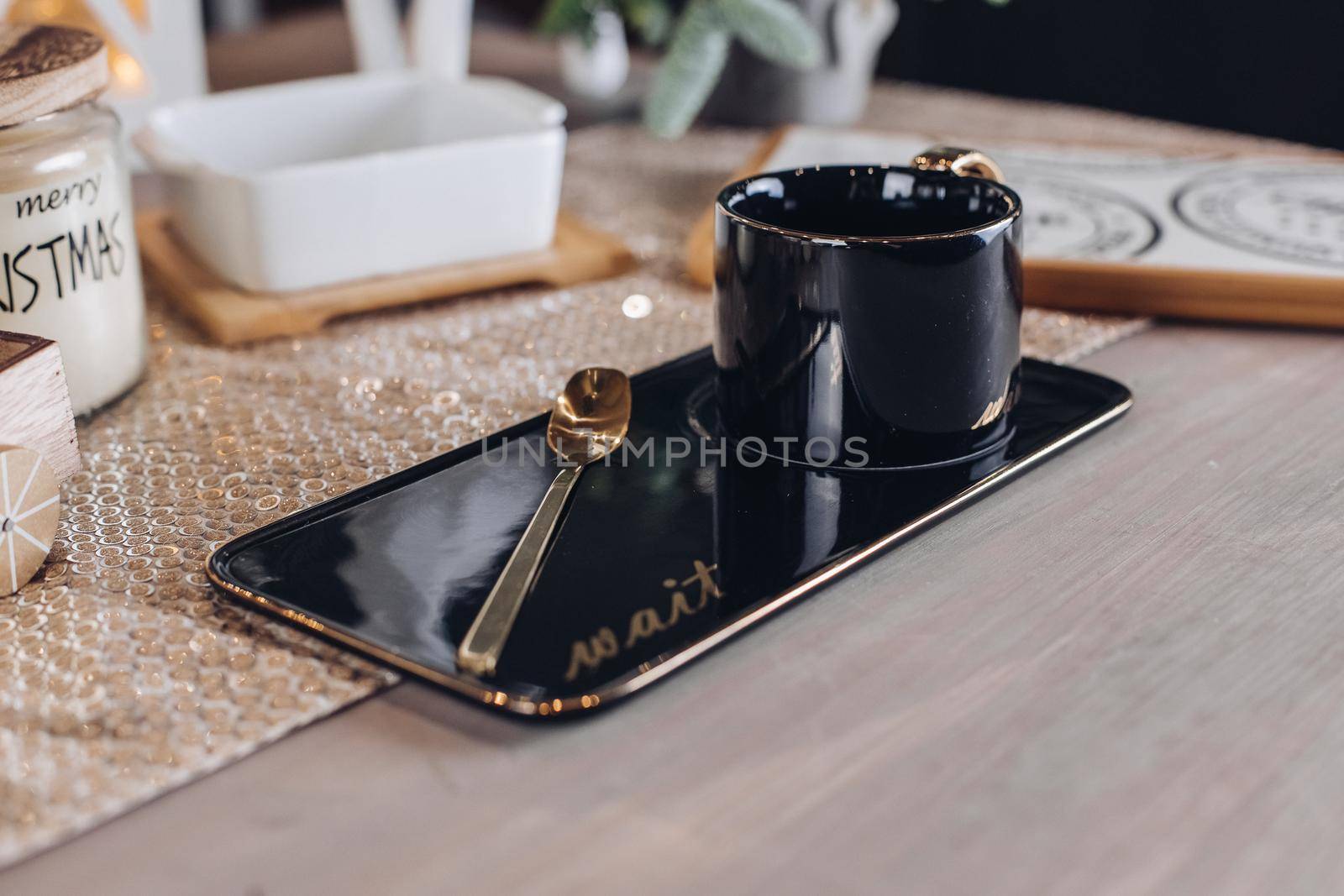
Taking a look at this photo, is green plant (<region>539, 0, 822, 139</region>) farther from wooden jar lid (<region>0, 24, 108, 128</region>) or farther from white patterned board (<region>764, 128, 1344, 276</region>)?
wooden jar lid (<region>0, 24, 108, 128</region>)

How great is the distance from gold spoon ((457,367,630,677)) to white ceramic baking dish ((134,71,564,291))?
0.61ft

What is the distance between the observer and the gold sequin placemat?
0.34m

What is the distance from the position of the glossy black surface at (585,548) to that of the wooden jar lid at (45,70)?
0.19 meters

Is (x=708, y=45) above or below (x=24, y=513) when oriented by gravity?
above

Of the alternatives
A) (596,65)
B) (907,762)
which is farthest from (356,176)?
(596,65)

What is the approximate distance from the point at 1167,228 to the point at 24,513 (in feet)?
1.96

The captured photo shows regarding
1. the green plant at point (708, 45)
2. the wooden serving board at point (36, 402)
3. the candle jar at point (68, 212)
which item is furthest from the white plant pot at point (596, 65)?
the wooden serving board at point (36, 402)

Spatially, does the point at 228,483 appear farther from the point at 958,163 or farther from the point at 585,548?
the point at 958,163

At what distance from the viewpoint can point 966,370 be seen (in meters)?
0.45

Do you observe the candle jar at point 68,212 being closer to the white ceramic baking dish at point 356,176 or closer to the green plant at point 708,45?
the white ceramic baking dish at point 356,176

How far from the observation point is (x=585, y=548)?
0.41m

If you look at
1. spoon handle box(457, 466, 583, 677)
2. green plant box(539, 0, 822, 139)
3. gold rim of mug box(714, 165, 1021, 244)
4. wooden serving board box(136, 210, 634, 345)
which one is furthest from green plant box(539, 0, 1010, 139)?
spoon handle box(457, 466, 583, 677)

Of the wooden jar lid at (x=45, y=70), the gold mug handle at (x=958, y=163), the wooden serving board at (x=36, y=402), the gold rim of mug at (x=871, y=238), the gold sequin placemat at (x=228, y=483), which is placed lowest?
the gold sequin placemat at (x=228, y=483)

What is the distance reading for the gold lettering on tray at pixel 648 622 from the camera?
35 cm
